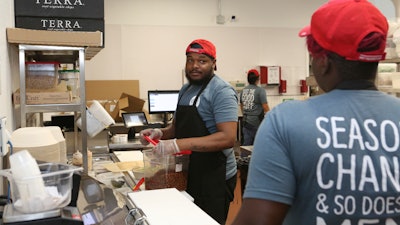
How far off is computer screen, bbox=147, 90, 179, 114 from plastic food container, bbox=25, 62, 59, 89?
3148 mm

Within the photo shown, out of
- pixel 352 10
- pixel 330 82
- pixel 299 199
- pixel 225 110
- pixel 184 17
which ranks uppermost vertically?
pixel 184 17

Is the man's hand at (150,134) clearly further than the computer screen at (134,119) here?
No

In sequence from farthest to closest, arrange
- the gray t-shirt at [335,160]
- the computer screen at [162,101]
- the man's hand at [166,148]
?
1. the computer screen at [162,101]
2. the man's hand at [166,148]
3. the gray t-shirt at [335,160]

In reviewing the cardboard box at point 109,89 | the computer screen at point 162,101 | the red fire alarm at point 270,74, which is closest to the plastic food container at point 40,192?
the cardboard box at point 109,89

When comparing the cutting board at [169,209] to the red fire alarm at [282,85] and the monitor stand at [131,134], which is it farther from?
the red fire alarm at [282,85]

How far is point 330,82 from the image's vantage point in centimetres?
92

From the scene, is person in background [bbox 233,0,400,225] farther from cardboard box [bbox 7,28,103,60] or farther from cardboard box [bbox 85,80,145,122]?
cardboard box [bbox 85,80,145,122]

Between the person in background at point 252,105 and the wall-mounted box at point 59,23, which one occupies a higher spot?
the wall-mounted box at point 59,23

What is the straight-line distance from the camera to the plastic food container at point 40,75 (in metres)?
2.16

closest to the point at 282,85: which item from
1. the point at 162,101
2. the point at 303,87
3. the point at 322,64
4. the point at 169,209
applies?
the point at 303,87

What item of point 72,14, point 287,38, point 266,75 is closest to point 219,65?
point 266,75

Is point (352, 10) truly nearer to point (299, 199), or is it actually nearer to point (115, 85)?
point (299, 199)

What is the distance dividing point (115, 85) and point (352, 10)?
5.12 meters

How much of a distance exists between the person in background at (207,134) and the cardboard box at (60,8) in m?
0.62
